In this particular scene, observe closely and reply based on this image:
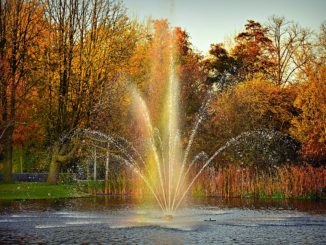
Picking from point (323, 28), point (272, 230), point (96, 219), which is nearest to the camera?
point (272, 230)

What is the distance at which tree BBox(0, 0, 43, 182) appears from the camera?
125 feet

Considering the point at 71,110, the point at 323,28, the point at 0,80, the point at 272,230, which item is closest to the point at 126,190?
the point at 71,110

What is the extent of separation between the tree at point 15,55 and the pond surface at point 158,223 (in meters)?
8.54

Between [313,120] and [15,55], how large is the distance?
20.5 meters

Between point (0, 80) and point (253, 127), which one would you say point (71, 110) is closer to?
point (0, 80)

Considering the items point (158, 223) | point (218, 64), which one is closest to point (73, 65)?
point (158, 223)

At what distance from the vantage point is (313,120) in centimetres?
3988

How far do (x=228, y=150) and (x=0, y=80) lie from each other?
54.3 ft

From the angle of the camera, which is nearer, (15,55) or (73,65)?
(15,55)

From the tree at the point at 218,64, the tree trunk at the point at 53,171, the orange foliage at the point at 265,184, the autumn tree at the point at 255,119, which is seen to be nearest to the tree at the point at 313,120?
the autumn tree at the point at 255,119

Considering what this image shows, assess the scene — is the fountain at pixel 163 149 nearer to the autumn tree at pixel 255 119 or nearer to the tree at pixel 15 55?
the autumn tree at pixel 255 119

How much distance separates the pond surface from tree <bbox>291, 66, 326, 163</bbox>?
8291 millimetres

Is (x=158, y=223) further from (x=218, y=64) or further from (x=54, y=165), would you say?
(x=218, y=64)

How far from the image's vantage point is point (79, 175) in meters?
48.1
